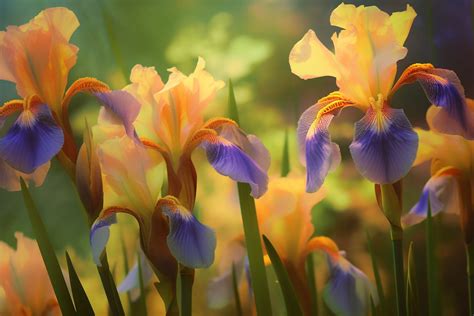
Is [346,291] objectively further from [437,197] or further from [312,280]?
[437,197]

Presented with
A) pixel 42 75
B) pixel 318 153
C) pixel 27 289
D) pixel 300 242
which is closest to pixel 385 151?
pixel 318 153

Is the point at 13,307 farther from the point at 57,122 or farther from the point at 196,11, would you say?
the point at 196,11

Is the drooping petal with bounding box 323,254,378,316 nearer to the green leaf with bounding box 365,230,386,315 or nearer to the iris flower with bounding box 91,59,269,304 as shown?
the green leaf with bounding box 365,230,386,315

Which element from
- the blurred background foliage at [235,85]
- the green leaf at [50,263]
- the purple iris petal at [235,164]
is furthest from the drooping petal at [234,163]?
the green leaf at [50,263]

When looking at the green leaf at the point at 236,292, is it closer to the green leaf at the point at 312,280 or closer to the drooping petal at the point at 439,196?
the green leaf at the point at 312,280

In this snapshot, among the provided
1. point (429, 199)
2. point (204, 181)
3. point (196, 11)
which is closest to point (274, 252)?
point (204, 181)

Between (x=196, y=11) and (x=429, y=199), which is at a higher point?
(x=196, y=11)
